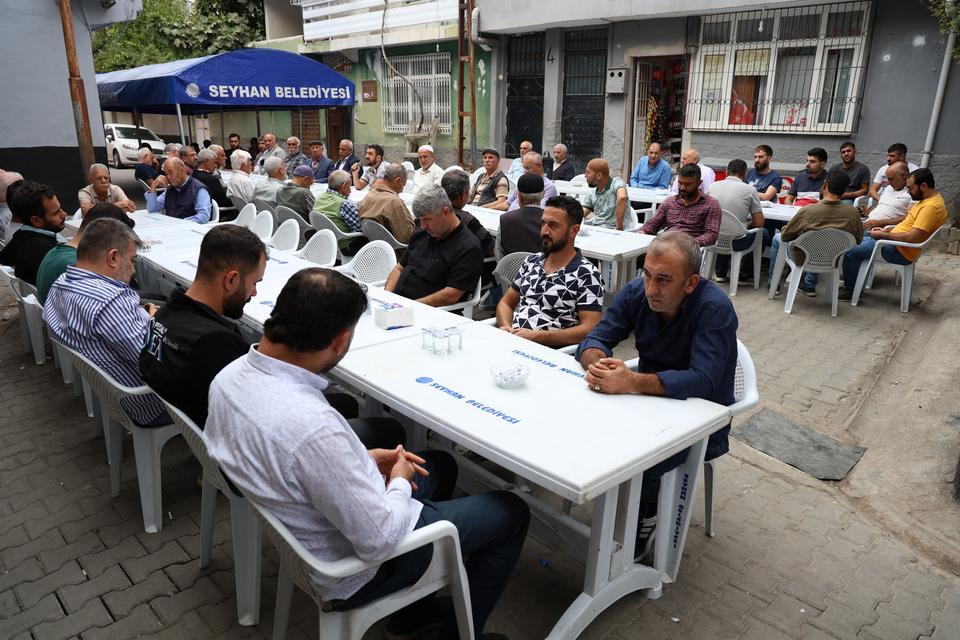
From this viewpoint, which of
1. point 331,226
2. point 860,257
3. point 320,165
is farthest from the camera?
point 320,165

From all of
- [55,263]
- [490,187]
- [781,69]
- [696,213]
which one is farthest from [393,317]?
[781,69]

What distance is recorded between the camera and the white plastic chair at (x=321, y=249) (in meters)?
4.85

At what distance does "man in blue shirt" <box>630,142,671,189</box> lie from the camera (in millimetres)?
8141

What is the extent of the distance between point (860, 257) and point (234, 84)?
8.15 metres

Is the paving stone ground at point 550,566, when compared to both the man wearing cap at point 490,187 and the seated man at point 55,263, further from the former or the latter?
the man wearing cap at point 490,187

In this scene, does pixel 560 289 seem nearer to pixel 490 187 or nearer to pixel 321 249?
pixel 321 249

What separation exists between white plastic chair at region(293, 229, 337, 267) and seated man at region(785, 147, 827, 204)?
17.3 feet

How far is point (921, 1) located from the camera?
7973 mm

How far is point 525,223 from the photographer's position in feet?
15.6

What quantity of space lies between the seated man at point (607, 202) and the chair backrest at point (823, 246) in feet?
4.92

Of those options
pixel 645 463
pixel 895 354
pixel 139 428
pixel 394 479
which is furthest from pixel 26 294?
pixel 895 354

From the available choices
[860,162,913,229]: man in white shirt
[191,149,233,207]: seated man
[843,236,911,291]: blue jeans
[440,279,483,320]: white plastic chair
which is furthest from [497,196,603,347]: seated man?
[191,149,233,207]: seated man

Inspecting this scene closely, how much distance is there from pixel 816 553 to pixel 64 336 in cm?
332

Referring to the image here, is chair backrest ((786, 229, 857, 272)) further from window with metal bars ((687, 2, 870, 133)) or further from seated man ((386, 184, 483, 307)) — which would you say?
window with metal bars ((687, 2, 870, 133))
